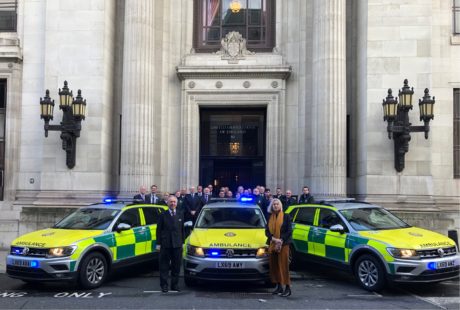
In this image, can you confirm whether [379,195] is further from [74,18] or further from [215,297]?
[74,18]

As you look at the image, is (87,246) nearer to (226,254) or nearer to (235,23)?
(226,254)

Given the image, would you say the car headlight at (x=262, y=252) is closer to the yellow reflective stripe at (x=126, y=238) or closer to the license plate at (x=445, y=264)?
the yellow reflective stripe at (x=126, y=238)

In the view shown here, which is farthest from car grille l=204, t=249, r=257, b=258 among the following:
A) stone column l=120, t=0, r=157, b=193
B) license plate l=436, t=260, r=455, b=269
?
stone column l=120, t=0, r=157, b=193

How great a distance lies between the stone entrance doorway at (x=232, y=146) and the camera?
1636 centimetres

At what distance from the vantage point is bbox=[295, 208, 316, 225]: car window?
407 inches

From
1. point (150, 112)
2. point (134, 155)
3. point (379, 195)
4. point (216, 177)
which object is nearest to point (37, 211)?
point (134, 155)

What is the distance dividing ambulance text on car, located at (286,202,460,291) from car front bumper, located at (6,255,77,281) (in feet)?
16.0

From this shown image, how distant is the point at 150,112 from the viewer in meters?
15.1

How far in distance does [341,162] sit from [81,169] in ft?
26.4

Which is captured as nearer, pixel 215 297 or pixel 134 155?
pixel 215 297

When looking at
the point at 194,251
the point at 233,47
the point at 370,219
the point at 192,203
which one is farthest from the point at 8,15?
the point at 370,219

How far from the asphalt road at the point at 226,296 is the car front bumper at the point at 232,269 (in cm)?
32

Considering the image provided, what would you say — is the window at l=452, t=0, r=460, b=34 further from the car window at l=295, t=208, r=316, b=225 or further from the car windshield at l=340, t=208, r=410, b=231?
the car window at l=295, t=208, r=316, b=225

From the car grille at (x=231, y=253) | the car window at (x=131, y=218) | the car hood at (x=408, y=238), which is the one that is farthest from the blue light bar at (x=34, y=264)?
the car hood at (x=408, y=238)
